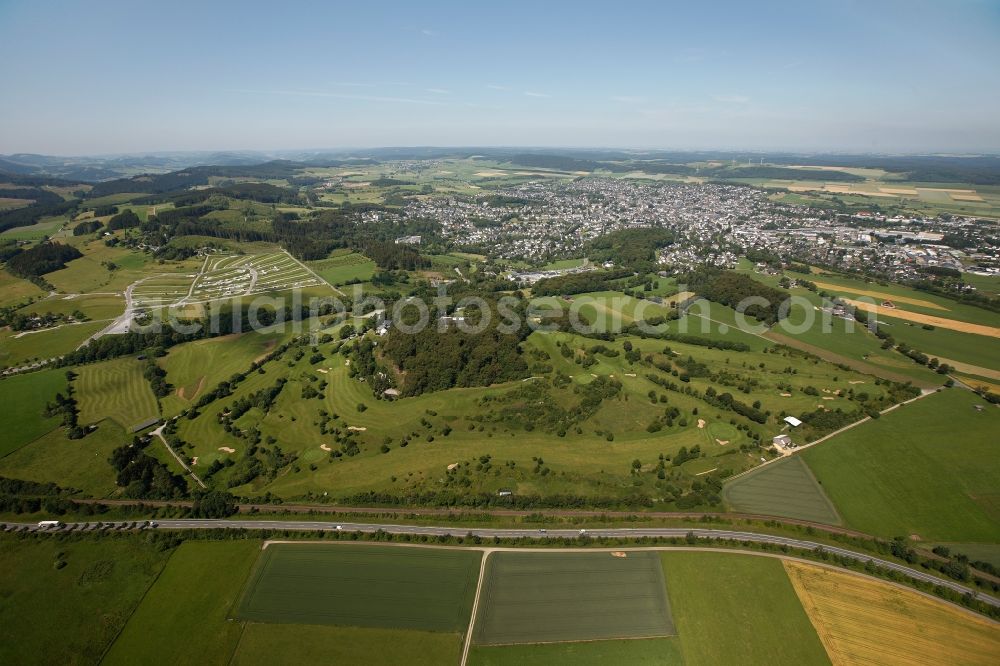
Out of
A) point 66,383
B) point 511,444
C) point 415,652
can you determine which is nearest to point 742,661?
point 415,652

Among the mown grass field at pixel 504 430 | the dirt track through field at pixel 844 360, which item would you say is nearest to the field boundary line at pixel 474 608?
the mown grass field at pixel 504 430

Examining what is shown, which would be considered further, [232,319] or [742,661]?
[232,319]

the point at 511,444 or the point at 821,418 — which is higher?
the point at 821,418

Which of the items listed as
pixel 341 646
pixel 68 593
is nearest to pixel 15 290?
pixel 68 593

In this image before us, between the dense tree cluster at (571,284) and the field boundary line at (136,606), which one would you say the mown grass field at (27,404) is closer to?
the field boundary line at (136,606)

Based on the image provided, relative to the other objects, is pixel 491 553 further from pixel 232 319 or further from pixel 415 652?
pixel 232 319

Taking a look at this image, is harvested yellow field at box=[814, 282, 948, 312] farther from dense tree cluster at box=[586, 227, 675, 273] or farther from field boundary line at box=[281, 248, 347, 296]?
field boundary line at box=[281, 248, 347, 296]
